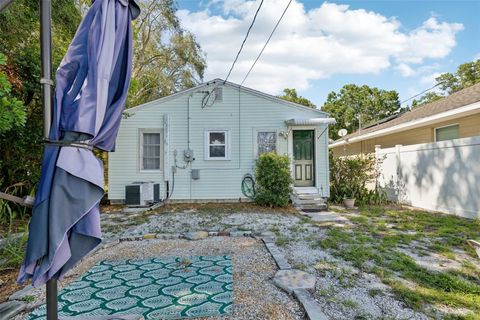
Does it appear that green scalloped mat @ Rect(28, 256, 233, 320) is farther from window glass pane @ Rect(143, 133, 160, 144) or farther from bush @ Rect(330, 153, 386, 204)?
bush @ Rect(330, 153, 386, 204)

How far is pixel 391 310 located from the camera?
2.42m

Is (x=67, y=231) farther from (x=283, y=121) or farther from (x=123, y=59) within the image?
(x=283, y=121)

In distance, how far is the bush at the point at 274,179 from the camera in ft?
25.4

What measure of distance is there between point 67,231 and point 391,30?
42.4ft

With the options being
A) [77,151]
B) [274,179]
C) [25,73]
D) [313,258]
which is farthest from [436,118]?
[25,73]

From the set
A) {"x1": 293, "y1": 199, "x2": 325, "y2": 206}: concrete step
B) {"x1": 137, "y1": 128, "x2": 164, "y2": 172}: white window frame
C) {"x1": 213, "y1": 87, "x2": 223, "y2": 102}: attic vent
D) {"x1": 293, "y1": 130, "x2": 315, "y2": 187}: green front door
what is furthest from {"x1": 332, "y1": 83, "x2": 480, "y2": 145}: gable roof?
{"x1": 137, "y1": 128, "x2": 164, "y2": 172}: white window frame

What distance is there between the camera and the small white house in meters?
8.78

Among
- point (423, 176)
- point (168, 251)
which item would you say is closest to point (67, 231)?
point (168, 251)

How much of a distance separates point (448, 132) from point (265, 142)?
587 cm

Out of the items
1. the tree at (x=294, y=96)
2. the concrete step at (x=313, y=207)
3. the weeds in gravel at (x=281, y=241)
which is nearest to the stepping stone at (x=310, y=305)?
Result: the weeds in gravel at (x=281, y=241)

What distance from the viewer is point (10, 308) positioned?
243 cm

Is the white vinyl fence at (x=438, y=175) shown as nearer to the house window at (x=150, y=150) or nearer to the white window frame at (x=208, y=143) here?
the white window frame at (x=208, y=143)

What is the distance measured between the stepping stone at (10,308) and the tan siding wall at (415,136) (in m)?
10.1

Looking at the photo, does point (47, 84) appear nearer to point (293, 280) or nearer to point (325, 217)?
point (293, 280)
